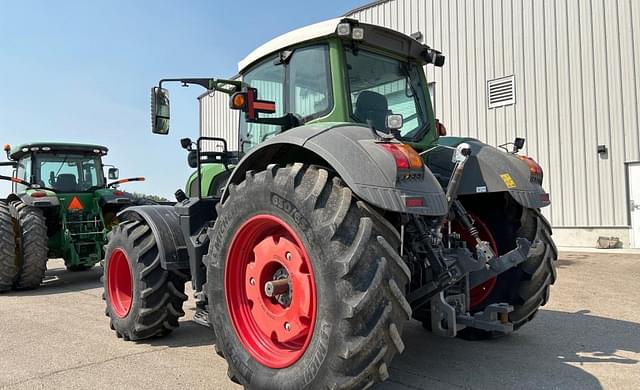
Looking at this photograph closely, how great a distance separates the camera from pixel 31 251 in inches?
305

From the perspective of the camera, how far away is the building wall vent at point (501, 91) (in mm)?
12922

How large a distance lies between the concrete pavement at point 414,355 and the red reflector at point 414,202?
4.44 ft

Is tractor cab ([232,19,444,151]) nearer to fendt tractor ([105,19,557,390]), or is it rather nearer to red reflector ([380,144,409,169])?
fendt tractor ([105,19,557,390])

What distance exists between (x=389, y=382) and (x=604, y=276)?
248 inches

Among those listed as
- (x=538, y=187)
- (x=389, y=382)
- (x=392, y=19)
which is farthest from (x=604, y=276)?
(x=392, y=19)

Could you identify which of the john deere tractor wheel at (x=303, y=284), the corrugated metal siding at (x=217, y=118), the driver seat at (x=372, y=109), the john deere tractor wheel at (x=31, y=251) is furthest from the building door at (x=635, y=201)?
the corrugated metal siding at (x=217, y=118)

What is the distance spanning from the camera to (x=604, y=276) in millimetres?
7891

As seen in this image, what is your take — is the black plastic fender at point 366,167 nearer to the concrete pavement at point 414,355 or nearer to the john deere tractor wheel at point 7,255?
the concrete pavement at point 414,355

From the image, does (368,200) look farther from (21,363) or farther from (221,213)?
(21,363)

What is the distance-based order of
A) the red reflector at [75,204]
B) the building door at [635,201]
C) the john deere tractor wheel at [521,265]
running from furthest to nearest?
the building door at [635,201] → the red reflector at [75,204] → the john deere tractor wheel at [521,265]

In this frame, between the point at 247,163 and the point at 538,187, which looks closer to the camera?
the point at 247,163

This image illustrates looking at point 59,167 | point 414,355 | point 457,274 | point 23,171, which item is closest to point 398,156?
point 457,274

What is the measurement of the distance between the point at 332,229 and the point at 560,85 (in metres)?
11.7

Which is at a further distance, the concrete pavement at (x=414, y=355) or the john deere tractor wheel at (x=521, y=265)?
the john deere tractor wheel at (x=521, y=265)
